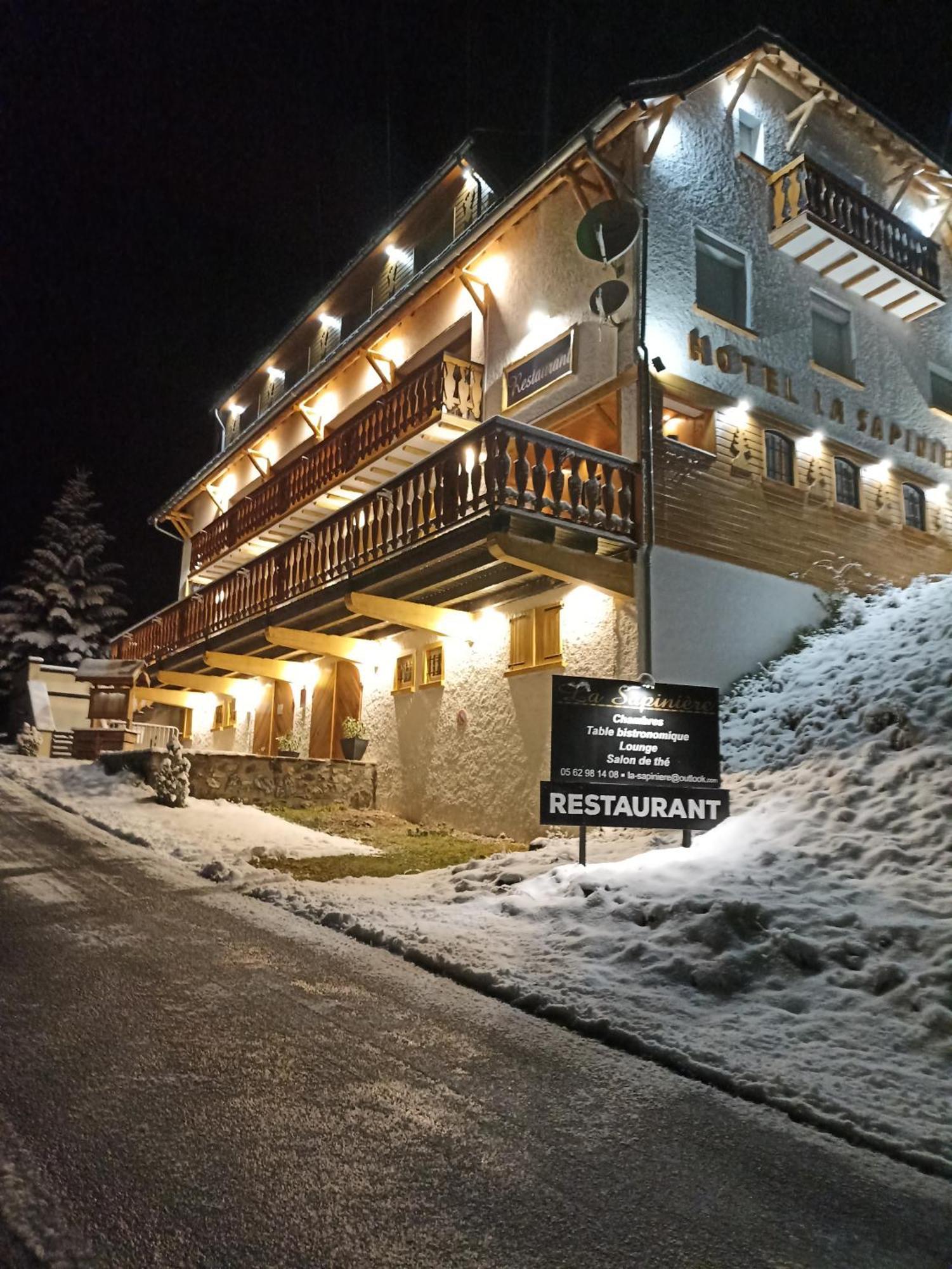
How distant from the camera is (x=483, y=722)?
13.9 m

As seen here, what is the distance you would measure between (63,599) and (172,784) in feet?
98.7

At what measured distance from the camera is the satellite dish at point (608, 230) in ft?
41.9

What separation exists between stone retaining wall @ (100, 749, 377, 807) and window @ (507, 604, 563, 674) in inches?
182

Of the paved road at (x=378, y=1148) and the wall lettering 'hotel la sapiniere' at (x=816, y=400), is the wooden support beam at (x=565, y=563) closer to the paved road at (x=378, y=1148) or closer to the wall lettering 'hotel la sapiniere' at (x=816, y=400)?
the wall lettering 'hotel la sapiniere' at (x=816, y=400)

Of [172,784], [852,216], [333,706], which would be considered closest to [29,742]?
[333,706]

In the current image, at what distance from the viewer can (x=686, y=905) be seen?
648 cm

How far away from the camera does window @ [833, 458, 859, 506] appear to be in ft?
50.8

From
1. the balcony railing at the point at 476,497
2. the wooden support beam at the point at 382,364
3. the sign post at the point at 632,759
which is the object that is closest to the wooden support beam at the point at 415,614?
the balcony railing at the point at 476,497

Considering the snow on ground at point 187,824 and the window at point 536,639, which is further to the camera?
the window at point 536,639

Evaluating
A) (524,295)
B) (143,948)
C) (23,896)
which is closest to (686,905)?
(143,948)

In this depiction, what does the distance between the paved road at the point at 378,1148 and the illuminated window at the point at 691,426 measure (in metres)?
10.5

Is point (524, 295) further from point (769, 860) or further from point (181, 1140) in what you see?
point (181, 1140)

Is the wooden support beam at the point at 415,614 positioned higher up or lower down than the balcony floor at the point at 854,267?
lower down

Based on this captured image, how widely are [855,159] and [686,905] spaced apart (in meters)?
17.2
